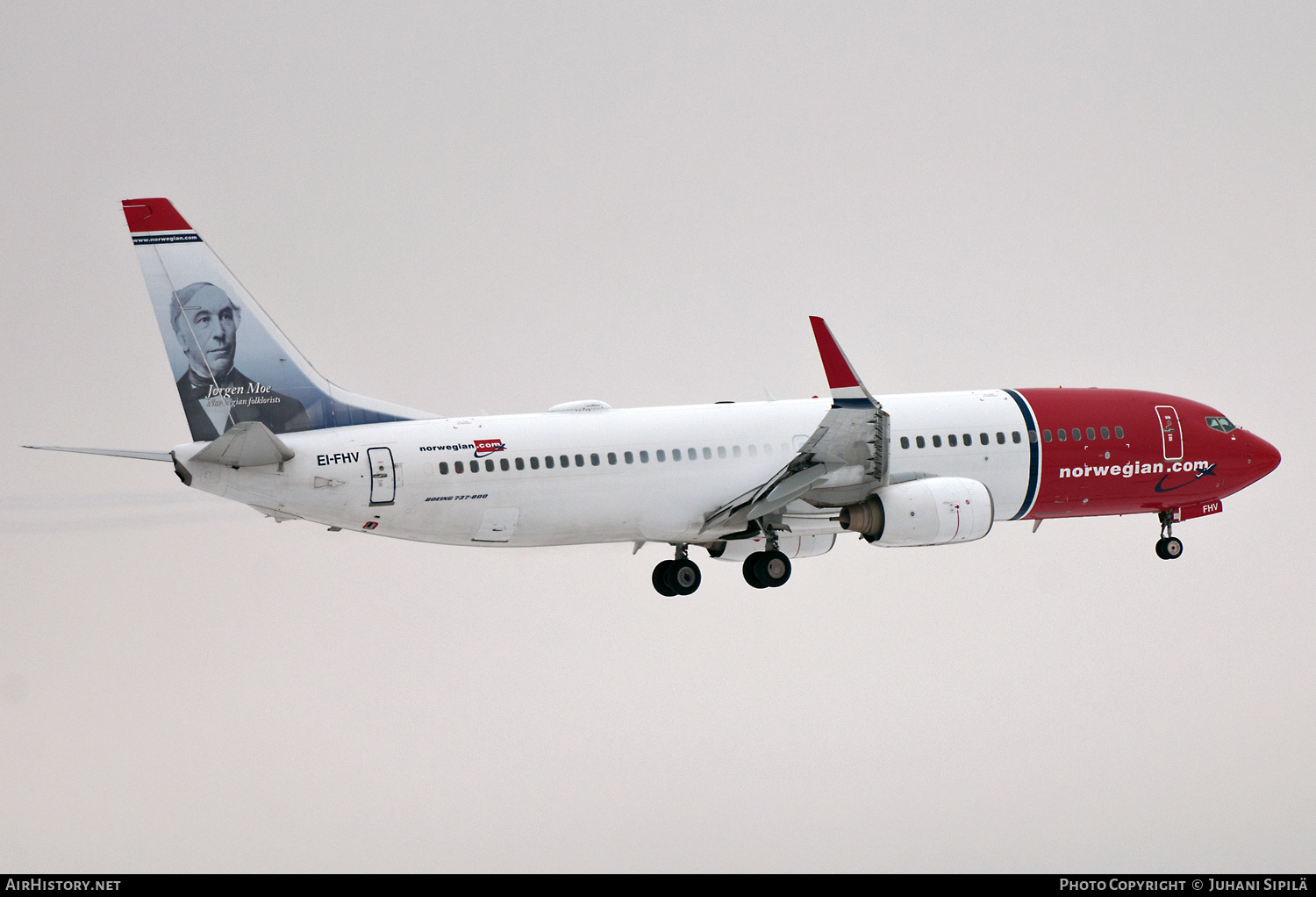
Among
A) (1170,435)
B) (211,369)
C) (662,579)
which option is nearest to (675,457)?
(662,579)

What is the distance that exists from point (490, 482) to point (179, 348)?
287 inches

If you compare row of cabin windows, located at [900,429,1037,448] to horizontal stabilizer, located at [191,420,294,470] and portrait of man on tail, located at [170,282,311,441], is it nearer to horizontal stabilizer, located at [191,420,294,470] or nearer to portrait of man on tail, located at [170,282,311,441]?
horizontal stabilizer, located at [191,420,294,470]

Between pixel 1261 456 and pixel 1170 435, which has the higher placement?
pixel 1170 435

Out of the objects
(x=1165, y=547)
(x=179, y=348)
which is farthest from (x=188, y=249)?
(x=1165, y=547)

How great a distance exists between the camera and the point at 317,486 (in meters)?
36.7

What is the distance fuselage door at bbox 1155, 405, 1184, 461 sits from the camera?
44375 mm

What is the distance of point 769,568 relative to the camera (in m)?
41.4

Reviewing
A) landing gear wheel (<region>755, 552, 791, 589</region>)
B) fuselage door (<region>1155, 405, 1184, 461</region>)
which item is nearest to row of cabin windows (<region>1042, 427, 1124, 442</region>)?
fuselage door (<region>1155, 405, 1184, 461</region>)

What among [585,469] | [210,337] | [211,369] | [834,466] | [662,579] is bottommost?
[662,579]

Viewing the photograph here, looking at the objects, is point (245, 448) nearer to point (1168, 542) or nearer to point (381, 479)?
point (381, 479)

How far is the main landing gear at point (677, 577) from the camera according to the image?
42625 mm

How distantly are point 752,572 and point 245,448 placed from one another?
12.8 meters

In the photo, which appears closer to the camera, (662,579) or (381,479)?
(381,479)

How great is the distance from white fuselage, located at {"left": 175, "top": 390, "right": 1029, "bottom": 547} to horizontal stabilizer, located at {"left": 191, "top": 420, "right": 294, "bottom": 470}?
0.93 ft
